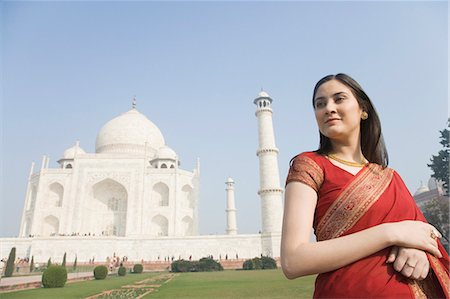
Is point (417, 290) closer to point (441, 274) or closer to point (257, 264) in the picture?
point (441, 274)

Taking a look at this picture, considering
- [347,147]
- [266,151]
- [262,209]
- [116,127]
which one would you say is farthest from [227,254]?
[347,147]

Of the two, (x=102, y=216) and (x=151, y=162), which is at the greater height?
(x=151, y=162)

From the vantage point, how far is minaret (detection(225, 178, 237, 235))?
1197 inches

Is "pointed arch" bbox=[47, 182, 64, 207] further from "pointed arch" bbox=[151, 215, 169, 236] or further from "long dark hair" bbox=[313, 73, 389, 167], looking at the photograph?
"long dark hair" bbox=[313, 73, 389, 167]

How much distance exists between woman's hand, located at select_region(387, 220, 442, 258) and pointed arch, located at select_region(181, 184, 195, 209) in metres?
26.5

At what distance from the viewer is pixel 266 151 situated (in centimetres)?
2312

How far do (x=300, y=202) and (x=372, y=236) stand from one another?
25 centimetres

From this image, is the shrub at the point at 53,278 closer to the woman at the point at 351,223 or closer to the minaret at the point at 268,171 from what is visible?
the woman at the point at 351,223

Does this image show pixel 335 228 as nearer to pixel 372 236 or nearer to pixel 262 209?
pixel 372 236

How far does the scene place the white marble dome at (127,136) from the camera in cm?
3052

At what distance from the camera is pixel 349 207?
1132 mm

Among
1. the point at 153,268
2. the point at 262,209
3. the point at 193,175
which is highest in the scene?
the point at 193,175

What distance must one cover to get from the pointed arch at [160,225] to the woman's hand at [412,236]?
25.6 m

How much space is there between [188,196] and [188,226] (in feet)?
8.32
